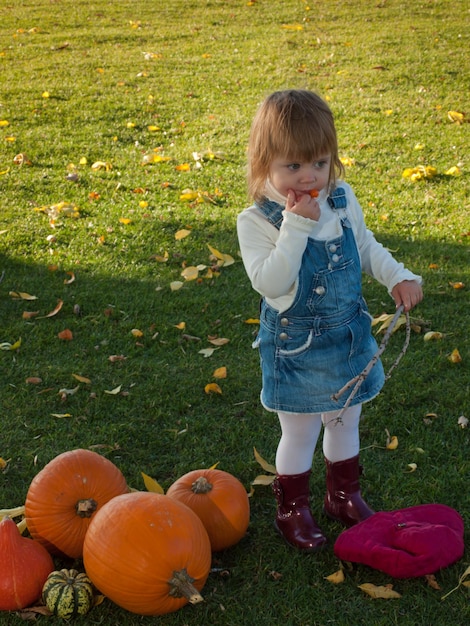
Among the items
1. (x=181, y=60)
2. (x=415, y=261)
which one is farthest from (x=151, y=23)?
(x=415, y=261)

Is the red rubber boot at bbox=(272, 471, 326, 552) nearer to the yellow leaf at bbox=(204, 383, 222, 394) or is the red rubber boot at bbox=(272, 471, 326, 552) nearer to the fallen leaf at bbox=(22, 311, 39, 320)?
the yellow leaf at bbox=(204, 383, 222, 394)

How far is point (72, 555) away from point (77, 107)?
22.6 feet

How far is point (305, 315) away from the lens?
2.78m

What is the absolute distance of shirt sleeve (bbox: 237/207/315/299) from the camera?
2.60 m

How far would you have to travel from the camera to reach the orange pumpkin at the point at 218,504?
2902 millimetres

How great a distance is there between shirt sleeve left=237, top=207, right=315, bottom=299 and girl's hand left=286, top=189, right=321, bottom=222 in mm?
20

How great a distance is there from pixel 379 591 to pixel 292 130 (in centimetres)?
154

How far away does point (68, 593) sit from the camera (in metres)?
2.65

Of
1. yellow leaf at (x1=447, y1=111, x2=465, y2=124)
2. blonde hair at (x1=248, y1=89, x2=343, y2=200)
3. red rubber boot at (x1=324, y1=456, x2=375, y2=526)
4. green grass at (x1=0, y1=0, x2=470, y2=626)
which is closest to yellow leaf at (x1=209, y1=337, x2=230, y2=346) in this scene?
Answer: green grass at (x1=0, y1=0, x2=470, y2=626)

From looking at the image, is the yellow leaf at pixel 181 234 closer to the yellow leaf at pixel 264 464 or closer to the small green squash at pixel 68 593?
the yellow leaf at pixel 264 464

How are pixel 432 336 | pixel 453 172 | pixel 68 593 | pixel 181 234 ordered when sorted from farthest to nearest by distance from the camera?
pixel 453 172, pixel 181 234, pixel 432 336, pixel 68 593

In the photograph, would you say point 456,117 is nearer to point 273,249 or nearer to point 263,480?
point 263,480

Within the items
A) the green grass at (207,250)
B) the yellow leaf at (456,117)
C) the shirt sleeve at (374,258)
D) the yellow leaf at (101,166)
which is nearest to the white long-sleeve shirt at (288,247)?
the shirt sleeve at (374,258)

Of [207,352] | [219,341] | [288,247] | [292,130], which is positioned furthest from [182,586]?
[219,341]
